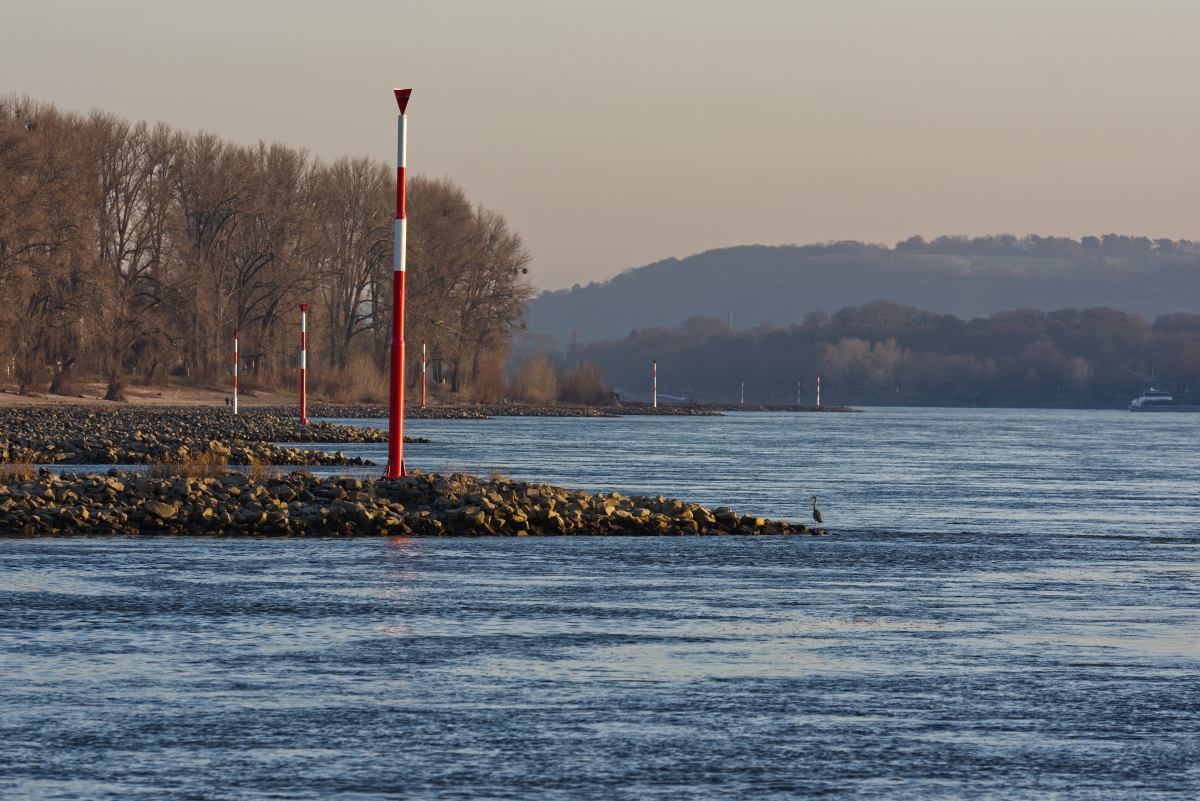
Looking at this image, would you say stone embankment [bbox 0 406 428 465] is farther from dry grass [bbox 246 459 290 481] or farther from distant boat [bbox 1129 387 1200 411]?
distant boat [bbox 1129 387 1200 411]

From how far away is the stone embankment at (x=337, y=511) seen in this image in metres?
16.9

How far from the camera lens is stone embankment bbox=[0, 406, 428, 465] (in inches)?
1182

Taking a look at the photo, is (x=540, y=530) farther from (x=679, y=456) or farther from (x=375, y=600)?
(x=679, y=456)

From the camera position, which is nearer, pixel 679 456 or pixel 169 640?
pixel 169 640

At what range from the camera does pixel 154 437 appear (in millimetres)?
35094

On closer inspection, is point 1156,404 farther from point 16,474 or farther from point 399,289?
point 16,474

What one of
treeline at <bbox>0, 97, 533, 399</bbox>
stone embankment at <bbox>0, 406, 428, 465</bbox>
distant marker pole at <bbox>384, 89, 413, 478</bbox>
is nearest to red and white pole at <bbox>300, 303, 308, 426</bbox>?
stone embankment at <bbox>0, 406, 428, 465</bbox>

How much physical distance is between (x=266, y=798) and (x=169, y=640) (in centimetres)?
378

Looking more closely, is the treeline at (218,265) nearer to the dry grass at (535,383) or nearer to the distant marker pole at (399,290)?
the dry grass at (535,383)

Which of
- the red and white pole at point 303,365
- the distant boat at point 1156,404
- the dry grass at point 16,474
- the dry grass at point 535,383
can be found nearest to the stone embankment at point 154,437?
the red and white pole at point 303,365

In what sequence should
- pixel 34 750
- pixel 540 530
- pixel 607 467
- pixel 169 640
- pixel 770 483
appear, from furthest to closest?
pixel 607 467
pixel 770 483
pixel 540 530
pixel 169 640
pixel 34 750

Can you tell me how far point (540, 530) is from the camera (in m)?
17.5

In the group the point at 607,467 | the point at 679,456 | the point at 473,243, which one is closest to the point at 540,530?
the point at 607,467

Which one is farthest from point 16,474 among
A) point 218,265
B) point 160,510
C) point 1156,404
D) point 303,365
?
point 1156,404
